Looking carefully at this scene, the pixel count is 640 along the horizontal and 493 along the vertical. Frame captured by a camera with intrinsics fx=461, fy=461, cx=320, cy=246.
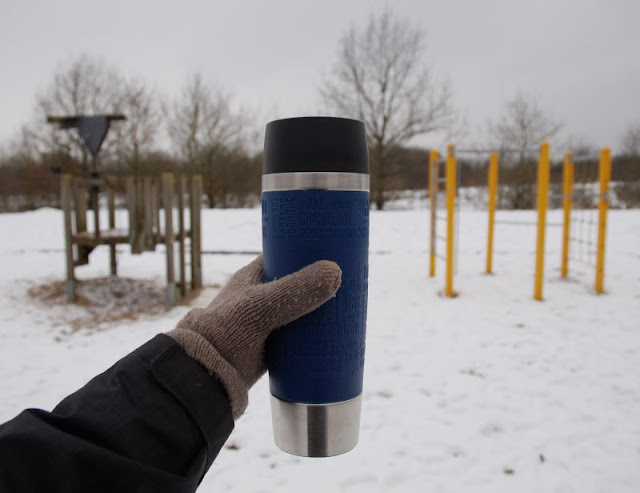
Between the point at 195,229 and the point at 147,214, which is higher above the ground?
the point at 147,214

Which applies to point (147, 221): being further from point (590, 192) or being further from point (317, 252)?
point (590, 192)

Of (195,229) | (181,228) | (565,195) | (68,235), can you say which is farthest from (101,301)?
(565,195)

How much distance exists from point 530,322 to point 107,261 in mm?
6710

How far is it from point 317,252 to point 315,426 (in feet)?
1.21

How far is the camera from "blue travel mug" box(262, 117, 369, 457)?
0.89 meters

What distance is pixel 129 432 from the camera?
29.7 inches

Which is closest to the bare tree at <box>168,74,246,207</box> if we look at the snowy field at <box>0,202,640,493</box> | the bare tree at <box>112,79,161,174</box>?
the bare tree at <box>112,79,161,174</box>

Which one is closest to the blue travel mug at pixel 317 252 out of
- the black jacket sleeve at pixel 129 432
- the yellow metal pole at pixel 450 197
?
the black jacket sleeve at pixel 129 432

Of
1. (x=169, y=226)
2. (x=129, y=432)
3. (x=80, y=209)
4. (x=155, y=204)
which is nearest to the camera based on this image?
(x=129, y=432)

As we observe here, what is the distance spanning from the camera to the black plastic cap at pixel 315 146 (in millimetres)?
889

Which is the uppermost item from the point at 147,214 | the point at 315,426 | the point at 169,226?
the point at 147,214

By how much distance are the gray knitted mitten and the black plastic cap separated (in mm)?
195

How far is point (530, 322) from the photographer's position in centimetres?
425

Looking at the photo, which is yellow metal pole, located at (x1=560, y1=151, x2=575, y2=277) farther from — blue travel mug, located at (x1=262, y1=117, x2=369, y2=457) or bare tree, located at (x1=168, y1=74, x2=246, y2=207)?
bare tree, located at (x1=168, y1=74, x2=246, y2=207)
